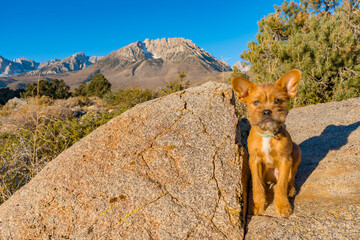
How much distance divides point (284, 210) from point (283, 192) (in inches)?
9.6

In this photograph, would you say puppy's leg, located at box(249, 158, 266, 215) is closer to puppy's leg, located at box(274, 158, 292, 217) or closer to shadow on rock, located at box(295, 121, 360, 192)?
puppy's leg, located at box(274, 158, 292, 217)

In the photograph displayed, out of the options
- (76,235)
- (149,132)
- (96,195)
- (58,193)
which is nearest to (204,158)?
(149,132)

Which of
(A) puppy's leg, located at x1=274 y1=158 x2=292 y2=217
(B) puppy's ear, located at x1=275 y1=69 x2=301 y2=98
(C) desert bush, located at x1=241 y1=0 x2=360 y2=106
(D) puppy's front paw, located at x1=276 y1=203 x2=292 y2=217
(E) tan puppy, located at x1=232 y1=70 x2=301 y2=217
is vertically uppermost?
(C) desert bush, located at x1=241 y1=0 x2=360 y2=106

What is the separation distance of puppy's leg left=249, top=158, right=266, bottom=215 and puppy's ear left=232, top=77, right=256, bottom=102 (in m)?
0.88

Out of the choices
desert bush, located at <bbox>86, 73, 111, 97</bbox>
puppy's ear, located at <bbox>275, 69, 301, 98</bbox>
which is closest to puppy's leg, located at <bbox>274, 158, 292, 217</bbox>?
puppy's ear, located at <bbox>275, 69, 301, 98</bbox>

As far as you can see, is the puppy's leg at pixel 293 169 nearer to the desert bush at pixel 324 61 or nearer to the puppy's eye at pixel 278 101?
the puppy's eye at pixel 278 101

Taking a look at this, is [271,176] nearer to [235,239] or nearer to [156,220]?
[235,239]

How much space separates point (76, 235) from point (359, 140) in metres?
4.90

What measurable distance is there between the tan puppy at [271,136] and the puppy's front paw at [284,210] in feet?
0.04

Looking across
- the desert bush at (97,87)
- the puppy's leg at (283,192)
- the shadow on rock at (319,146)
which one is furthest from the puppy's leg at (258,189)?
the desert bush at (97,87)

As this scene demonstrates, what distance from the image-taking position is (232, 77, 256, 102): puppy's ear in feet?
9.09

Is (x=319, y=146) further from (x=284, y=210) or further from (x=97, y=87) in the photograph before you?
(x=97, y=87)

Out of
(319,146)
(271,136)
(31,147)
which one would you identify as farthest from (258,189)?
(31,147)

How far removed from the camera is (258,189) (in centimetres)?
262
